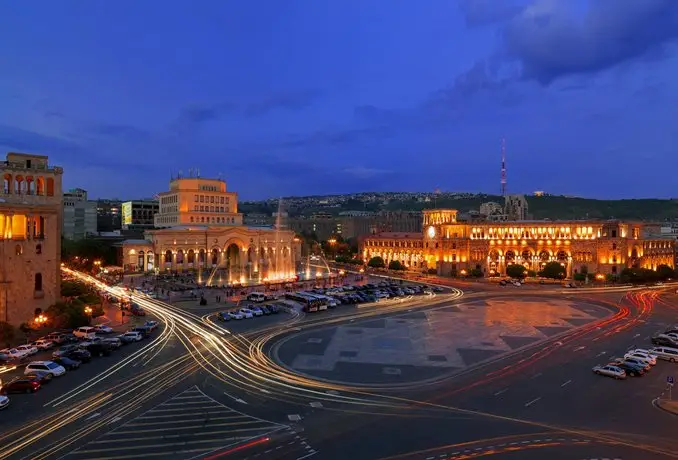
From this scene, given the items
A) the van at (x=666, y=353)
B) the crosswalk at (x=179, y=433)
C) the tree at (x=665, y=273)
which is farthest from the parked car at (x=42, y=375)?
the tree at (x=665, y=273)

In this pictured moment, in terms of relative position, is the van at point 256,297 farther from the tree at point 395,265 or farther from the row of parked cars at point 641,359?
the tree at point 395,265

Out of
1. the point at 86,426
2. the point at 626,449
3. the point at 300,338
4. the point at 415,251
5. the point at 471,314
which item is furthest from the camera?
the point at 415,251

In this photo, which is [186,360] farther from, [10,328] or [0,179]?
[0,179]

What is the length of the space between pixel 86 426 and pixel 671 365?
37007mm

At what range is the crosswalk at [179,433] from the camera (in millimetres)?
20797

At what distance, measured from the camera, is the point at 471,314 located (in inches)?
2207

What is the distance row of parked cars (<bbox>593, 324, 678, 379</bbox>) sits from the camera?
32.5 m

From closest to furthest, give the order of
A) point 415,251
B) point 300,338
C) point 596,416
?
point 596,416, point 300,338, point 415,251

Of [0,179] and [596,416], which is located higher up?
[0,179]

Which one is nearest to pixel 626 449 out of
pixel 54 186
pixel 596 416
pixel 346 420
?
pixel 596 416

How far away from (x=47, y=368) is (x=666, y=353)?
42109mm

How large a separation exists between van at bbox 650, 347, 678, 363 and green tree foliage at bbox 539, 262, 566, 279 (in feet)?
184

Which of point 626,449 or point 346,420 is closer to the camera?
point 626,449

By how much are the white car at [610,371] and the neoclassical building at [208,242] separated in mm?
58172
